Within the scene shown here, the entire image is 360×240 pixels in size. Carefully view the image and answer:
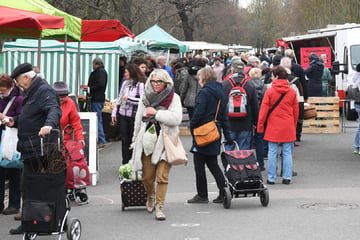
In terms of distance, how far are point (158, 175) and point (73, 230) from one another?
68.0 inches

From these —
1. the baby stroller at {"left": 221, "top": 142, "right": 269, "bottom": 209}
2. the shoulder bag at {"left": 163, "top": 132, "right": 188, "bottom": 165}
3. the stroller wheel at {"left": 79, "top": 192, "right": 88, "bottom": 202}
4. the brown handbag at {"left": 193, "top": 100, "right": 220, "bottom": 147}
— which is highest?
the brown handbag at {"left": 193, "top": 100, "right": 220, "bottom": 147}

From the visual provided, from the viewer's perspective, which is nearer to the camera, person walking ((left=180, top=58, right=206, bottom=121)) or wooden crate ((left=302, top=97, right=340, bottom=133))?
person walking ((left=180, top=58, right=206, bottom=121))

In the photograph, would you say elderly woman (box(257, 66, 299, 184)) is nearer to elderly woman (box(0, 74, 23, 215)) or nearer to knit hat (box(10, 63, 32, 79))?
elderly woman (box(0, 74, 23, 215))

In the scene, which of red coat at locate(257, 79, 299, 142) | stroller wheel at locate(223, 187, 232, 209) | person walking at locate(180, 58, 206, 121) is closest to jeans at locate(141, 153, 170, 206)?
stroller wheel at locate(223, 187, 232, 209)

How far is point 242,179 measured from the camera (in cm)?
978

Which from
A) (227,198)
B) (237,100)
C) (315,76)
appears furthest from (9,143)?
(315,76)

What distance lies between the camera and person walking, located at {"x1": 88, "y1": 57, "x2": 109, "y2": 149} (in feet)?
56.5

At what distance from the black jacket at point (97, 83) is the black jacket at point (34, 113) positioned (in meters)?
9.00

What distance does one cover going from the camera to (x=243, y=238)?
806 centimetres

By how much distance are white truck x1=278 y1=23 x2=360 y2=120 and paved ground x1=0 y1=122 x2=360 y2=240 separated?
384 inches

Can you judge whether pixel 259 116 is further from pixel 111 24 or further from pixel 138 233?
pixel 111 24

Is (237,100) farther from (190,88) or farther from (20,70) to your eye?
(190,88)

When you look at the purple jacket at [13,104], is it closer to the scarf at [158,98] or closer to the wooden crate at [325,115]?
the scarf at [158,98]

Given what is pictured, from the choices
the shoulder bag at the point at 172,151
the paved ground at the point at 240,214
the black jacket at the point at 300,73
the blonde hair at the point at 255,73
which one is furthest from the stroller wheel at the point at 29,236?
the black jacket at the point at 300,73
